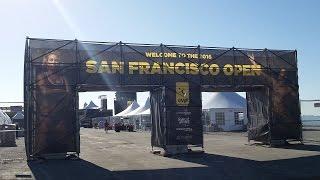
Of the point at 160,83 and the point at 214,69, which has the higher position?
the point at 214,69

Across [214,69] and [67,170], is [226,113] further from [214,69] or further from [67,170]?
[67,170]

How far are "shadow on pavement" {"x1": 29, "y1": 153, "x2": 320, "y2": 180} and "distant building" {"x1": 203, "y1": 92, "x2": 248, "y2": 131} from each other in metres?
31.1

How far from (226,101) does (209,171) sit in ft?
121

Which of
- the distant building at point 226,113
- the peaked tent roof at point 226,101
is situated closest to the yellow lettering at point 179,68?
the distant building at point 226,113

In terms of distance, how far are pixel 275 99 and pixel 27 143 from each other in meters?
15.8

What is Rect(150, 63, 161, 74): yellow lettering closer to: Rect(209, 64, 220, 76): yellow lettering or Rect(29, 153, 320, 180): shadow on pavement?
Rect(209, 64, 220, 76): yellow lettering

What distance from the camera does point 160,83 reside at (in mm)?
25734

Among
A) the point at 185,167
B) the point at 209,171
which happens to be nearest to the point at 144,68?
the point at 185,167

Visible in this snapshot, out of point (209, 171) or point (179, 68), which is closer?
point (209, 171)

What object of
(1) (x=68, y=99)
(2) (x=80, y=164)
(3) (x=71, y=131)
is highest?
(1) (x=68, y=99)

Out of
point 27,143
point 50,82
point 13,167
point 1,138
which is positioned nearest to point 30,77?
point 50,82

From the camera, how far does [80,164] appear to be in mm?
20922

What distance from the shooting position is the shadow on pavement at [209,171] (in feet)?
51.1

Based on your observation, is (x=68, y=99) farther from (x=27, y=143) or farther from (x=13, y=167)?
(x=13, y=167)
